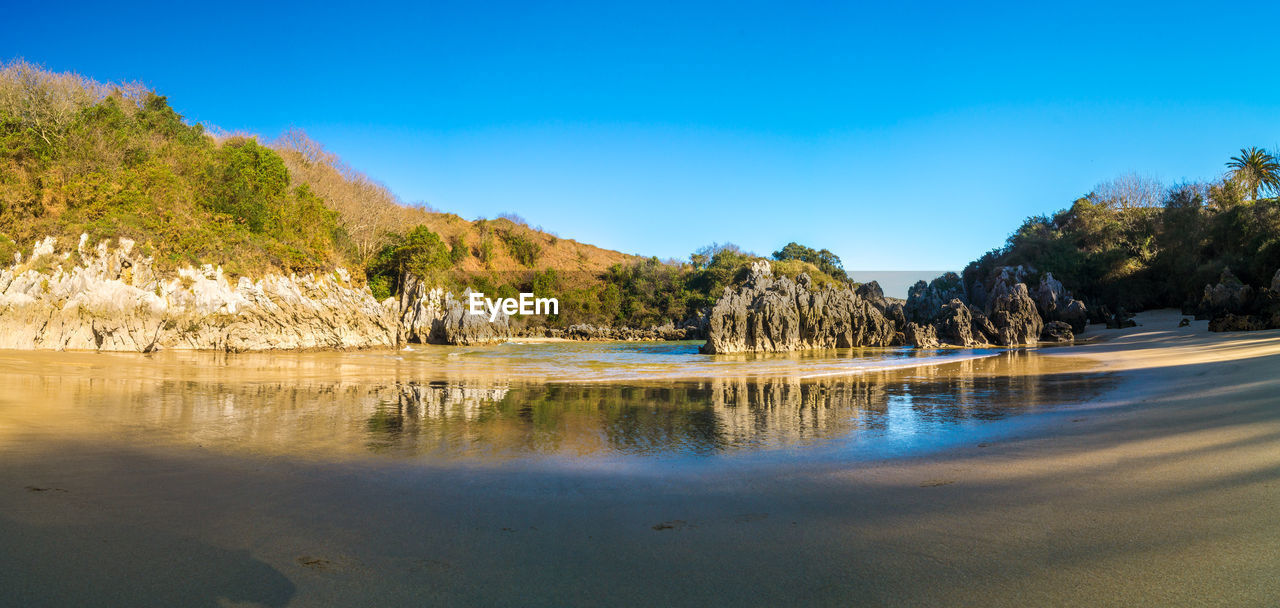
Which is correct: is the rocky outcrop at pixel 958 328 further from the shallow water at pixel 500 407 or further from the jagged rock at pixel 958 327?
the shallow water at pixel 500 407

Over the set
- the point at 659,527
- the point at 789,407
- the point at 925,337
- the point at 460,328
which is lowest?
the point at 789,407

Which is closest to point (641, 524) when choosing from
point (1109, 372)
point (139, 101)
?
point (1109, 372)

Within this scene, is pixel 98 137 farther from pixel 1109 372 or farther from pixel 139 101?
pixel 1109 372

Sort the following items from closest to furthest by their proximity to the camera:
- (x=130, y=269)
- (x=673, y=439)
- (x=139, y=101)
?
(x=673, y=439) → (x=130, y=269) → (x=139, y=101)

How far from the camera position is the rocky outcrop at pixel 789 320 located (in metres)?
30.4

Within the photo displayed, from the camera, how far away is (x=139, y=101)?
1201 inches

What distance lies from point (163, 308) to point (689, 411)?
22.2m

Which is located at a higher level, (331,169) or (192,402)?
(331,169)

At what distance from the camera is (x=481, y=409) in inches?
379

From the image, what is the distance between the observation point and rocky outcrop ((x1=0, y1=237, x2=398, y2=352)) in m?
18.4

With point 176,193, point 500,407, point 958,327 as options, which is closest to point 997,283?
point 958,327

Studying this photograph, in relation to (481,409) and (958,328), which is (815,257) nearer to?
(958,328)

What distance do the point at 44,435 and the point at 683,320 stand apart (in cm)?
5496

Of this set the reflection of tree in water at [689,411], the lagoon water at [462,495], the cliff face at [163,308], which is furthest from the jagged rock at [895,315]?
the cliff face at [163,308]
